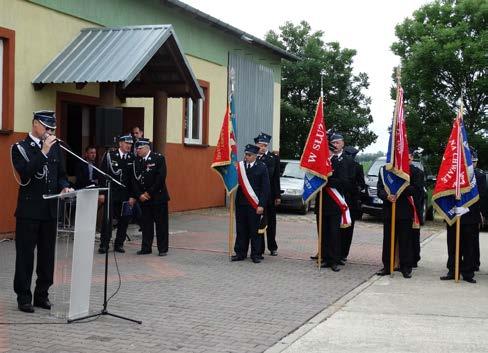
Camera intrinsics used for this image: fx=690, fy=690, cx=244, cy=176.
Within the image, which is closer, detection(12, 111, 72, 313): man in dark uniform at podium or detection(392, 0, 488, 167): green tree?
detection(12, 111, 72, 313): man in dark uniform at podium

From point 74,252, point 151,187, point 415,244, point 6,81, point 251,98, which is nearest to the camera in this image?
point 74,252

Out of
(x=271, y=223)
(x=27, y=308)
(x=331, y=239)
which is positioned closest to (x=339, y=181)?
(x=331, y=239)

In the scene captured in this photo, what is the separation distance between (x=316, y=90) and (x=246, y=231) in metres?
28.8

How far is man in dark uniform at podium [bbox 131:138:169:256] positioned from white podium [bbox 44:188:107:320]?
435 centimetres

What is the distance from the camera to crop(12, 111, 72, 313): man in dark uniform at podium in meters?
7.01

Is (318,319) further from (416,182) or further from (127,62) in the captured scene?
(127,62)

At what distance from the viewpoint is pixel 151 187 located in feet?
37.7

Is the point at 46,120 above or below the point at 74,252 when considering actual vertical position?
above

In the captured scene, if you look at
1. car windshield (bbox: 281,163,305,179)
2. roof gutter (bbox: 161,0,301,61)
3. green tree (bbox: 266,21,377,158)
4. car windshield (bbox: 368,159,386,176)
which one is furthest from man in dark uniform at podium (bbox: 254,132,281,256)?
green tree (bbox: 266,21,377,158)

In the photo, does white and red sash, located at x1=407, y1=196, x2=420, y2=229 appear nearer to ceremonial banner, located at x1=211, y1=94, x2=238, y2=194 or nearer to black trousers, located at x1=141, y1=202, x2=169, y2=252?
ceremonial banner, located at x1=211, y1=94, x2=238, y2=194

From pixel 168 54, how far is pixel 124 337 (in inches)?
352

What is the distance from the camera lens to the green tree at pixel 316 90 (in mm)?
38406

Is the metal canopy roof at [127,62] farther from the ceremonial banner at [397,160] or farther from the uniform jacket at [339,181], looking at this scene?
the ceremonial banner at [397,160]

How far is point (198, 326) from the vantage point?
6.94m
